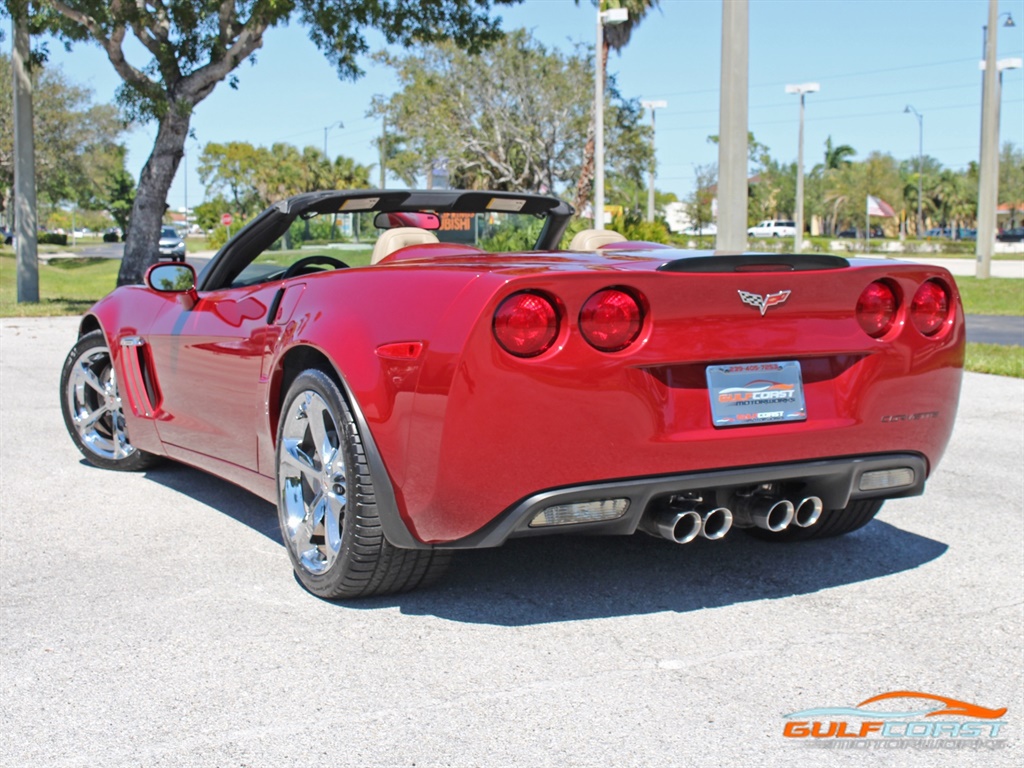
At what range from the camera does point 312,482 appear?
3750 millimetres

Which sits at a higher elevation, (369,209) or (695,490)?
(369,209)

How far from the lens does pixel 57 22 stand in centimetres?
1791

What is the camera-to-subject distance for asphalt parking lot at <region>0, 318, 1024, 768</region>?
2695mm

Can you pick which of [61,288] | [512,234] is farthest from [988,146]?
[512,234]

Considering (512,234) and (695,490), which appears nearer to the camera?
(695,490)

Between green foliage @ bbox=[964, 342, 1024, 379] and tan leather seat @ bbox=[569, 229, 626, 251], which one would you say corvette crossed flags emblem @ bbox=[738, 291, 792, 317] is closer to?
tan leather seat @ bbox=[569, 229, 626, 251]

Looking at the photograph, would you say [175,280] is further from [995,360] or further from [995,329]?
[995,329]

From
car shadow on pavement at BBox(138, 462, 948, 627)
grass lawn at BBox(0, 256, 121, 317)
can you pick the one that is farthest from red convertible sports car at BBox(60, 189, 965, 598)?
grass lawn at BBox(0, 256, 121, 317)

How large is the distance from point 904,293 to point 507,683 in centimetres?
175

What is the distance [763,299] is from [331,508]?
1445 millimetres

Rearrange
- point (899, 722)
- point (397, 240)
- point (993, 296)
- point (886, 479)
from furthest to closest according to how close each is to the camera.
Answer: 1. point (993, 296)
2. point (397, 240)
3. point (886, 479)
4. point (899, 722)

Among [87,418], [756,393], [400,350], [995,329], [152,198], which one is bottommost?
[995,329]

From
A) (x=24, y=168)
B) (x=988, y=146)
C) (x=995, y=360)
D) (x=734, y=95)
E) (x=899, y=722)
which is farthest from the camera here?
(x=988, y=146)

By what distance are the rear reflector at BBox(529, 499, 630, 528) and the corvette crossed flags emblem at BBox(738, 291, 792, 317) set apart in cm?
68
